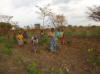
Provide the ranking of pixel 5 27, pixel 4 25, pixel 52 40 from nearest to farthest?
pixel 52 40, pixel 4 25, pixel 5 27

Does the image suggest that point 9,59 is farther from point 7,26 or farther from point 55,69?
point 7,26

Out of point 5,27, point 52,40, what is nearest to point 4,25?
point 5,27

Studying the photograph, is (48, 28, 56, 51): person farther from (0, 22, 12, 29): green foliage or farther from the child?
(0, 22, 12, 29): green foliage

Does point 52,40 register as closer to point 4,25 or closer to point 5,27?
point 4,25

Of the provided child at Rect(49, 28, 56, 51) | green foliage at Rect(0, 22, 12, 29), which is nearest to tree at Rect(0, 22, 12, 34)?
green foliage at Rect(0, 22, 12, 29)

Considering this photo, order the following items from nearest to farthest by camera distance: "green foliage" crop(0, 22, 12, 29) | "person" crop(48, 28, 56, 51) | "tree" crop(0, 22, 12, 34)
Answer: "person" crop(48, 28, 56, 51)
"green foliage" crop(0, 22, 12, 29)
"tree" crop(0, 22, 12, 34)

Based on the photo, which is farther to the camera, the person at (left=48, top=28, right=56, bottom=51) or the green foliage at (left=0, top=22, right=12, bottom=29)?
the green foliage at (left=0, top=22, right=12, bottom=29)

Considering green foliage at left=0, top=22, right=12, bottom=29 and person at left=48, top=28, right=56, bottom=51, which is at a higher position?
green foliage at left=0, top=22, right=12, bottom=29

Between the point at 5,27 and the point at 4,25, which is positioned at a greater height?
the point at 4,25

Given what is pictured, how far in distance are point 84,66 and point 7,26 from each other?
860 cm

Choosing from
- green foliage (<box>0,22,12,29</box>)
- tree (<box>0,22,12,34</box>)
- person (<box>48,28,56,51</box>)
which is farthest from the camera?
tree (<box>0,22,12,34</box>)

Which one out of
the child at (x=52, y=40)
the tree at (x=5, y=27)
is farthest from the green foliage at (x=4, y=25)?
the child at (x=52, y=40)

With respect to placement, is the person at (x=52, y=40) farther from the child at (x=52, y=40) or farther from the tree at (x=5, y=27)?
the tree at (x=5, y=27)

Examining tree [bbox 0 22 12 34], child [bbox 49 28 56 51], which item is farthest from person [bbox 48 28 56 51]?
tree [bbox 0 22 12 34]
